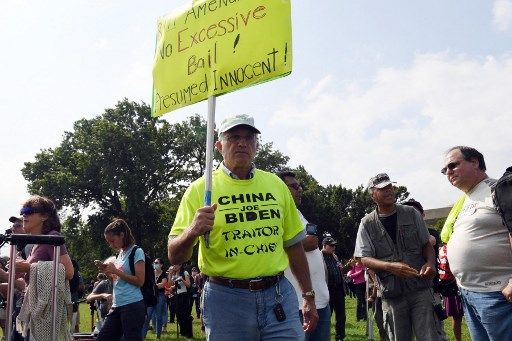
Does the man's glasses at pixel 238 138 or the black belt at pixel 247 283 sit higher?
the man's glasses at pixel 238 138

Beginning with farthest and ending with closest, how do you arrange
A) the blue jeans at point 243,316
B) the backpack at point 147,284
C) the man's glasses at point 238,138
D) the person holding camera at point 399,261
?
1. the backpack at point 147,284
2. the person holding camera at point 399,261
3. the man's glasses at point 238,138
4. the blue jeans at point 243,316

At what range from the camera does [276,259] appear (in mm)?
3547

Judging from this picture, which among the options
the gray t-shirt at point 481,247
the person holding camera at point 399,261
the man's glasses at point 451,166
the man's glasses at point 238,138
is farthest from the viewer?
the person holding camera at point 399,261

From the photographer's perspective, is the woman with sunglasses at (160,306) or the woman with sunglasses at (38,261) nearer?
the woman with sunglasses at (38,261)

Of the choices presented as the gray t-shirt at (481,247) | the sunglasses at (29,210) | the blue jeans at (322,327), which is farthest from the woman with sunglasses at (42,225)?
the gray t-shirt at (481,247)

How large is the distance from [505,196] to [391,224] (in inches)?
71.5

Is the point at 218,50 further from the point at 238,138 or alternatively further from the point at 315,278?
the point at 315,278

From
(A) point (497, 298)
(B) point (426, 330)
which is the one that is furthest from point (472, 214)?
(B) point (426, 330)

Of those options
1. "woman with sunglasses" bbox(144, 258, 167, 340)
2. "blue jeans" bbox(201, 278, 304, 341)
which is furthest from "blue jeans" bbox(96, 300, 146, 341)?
"woman with sunglasses" bbox(144, 258, 167, 340)

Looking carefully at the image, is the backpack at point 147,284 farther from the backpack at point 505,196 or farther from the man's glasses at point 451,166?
the backpack at point 505,196

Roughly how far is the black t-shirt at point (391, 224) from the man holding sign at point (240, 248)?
2051 millimetres

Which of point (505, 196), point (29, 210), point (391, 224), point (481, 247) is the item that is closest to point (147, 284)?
point (29, 210)

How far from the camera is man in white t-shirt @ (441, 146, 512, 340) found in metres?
4.18

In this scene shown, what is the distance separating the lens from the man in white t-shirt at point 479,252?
4.18 m
